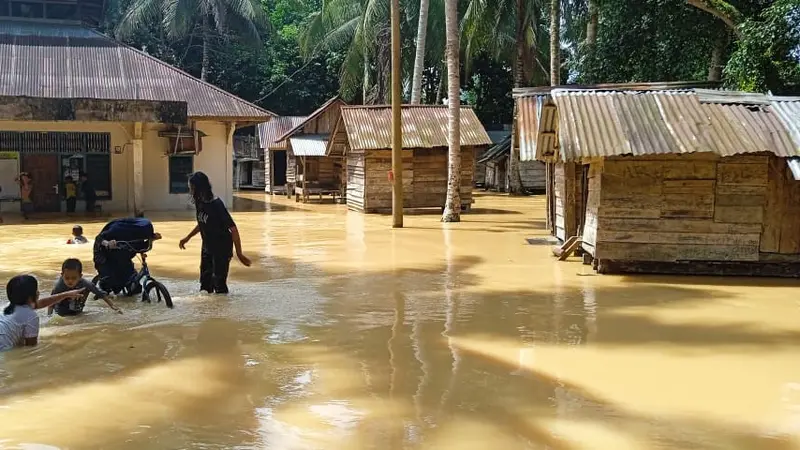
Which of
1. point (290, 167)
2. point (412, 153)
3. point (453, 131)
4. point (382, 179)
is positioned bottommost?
point (382, 179)

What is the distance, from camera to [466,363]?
6.61 metres

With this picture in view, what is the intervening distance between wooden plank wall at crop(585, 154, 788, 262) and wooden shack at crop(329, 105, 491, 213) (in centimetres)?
1132

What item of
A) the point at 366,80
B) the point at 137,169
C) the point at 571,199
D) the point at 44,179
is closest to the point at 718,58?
the point at 571,199

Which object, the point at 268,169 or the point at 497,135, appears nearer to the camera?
the point at 268,169

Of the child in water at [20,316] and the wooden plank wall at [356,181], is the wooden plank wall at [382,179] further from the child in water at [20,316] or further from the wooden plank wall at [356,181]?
the child in water at [20,316]

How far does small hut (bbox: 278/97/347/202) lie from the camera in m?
31.0

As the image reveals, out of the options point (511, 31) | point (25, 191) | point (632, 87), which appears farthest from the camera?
point (511, 31)

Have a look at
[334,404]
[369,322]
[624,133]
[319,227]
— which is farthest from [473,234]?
[334,404]

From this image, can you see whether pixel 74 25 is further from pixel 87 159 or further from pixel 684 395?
pixel 684 395

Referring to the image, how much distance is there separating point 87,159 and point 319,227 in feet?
27.8

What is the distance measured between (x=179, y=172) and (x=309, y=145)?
308 inches

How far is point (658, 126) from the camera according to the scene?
1158cm

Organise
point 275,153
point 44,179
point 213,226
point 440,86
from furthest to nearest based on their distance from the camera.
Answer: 1. point 440,86
2. point 275,153
3. point 44,179
4. point 213,226

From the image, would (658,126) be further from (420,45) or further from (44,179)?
(44,179)
